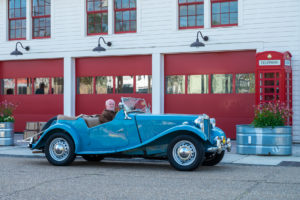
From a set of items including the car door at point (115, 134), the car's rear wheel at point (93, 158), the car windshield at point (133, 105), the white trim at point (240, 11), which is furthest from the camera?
the white trim at point (240, 11)

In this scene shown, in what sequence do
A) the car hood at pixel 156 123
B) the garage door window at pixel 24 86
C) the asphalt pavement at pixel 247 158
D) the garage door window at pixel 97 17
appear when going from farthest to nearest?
the garage door window at pixel 24 86
the garage door window at pixel 97 17
the asphalt pavement at pixel 247 158
the car hood at pixel 156 123

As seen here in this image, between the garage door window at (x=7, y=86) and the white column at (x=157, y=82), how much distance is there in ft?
22.1

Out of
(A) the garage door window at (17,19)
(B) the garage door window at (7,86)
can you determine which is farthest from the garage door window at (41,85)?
(A) the garage door window at (17,19)

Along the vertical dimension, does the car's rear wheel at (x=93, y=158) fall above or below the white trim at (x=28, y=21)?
below

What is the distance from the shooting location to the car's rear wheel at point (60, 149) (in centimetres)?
1069

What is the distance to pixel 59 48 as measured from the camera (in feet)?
64.8

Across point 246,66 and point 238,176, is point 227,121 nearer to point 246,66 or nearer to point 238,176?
point 246,66

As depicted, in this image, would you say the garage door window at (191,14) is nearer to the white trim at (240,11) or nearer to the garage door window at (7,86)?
the white trim at (240,11)

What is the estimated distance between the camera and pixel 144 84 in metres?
18.6

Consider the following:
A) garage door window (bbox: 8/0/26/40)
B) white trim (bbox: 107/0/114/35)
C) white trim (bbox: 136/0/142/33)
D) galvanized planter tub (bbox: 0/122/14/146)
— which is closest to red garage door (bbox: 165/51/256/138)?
white trim (bbox: 136/0/142/33)

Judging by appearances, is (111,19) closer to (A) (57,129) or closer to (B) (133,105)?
(B) (133,105)

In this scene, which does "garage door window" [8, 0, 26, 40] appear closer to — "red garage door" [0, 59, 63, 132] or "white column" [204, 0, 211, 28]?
"red garage door" [0, 59, 63, 132]

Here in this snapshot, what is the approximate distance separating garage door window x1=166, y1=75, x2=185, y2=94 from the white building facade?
0.04m

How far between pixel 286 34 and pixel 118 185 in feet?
33.0
